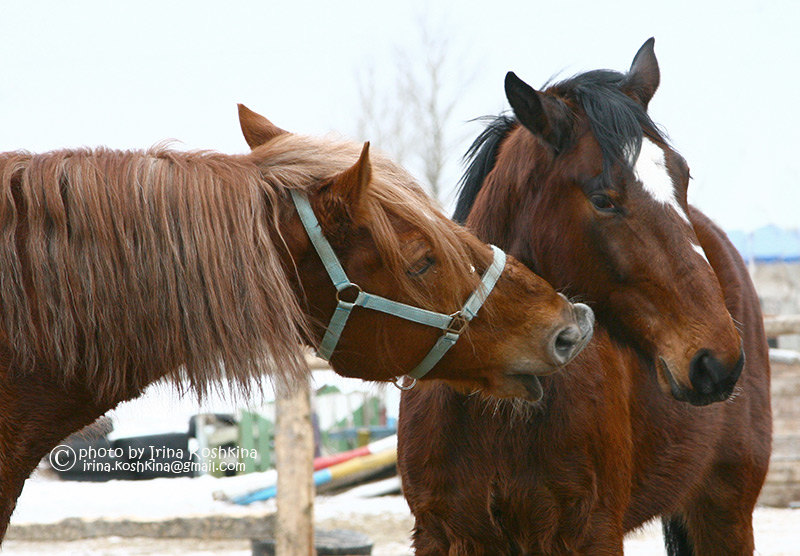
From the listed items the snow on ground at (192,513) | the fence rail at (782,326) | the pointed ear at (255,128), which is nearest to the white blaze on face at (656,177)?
the pointed ear at (255,128)

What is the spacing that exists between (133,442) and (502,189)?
686 centimetres

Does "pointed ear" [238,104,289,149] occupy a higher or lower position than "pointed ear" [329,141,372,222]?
higher

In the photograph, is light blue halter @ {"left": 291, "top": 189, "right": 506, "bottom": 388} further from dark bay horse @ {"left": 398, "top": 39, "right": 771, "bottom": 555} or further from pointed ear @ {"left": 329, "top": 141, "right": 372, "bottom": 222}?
dark bay horse @ {"left": 398, "top": 39, "right": 771, "bottom": 555}

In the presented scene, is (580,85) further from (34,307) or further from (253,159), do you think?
(34,307)

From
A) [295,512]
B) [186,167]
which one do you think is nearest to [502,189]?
[186,167]

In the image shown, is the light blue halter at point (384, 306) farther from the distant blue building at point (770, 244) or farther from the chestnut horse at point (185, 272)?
the distant blue building at point (770, 244)

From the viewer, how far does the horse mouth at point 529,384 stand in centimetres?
220

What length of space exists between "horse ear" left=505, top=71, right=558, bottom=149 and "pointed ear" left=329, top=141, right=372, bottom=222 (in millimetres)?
814

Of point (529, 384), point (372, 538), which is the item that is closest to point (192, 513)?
point (372, 538)

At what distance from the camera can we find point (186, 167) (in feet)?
6.15

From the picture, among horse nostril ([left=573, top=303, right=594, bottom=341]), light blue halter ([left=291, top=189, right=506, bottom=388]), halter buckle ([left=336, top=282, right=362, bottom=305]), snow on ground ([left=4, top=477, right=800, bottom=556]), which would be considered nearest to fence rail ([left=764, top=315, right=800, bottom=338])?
snow on ground ([left=4, top=477, right=800, bottom=556])

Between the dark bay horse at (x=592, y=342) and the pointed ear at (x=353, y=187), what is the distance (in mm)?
854

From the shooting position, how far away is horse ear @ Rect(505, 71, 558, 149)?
254 centimetres

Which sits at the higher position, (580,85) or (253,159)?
(580,85)
